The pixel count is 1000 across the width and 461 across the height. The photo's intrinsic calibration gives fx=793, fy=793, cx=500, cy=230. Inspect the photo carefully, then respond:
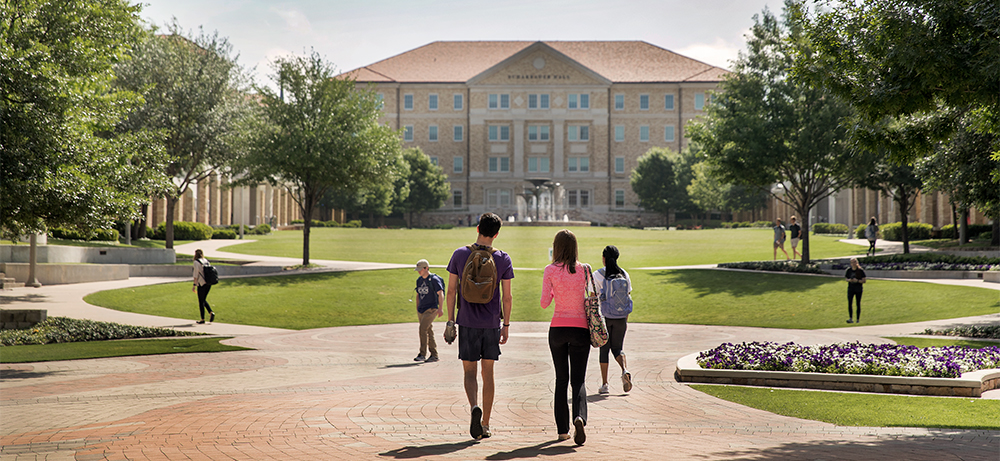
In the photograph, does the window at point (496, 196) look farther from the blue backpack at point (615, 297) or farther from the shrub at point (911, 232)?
the blue backpack at point (615, 297)

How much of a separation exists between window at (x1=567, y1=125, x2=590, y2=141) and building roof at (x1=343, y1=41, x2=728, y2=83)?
715 centimetres

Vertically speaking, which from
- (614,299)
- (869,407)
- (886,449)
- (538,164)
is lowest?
(869,407)

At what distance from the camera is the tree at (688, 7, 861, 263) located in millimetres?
28719

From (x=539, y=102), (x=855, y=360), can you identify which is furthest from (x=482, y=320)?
(x=539, y=102)

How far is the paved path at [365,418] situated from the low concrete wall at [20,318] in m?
5.83

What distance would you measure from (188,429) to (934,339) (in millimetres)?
14102

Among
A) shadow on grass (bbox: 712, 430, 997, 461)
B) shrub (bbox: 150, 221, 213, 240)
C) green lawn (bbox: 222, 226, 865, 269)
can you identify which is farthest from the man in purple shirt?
shrub (bbox: 150, 221, 213, 240)

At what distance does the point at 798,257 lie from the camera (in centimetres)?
3688

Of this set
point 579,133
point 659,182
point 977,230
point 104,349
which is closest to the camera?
point 104,349

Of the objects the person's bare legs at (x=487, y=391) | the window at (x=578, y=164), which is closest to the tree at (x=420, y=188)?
the window at (x=578, y=164)

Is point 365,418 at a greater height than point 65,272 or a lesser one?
lesser

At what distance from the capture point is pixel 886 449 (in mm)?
6688

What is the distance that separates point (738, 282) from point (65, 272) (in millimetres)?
22939

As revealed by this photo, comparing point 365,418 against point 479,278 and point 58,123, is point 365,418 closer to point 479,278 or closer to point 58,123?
point 479,278
